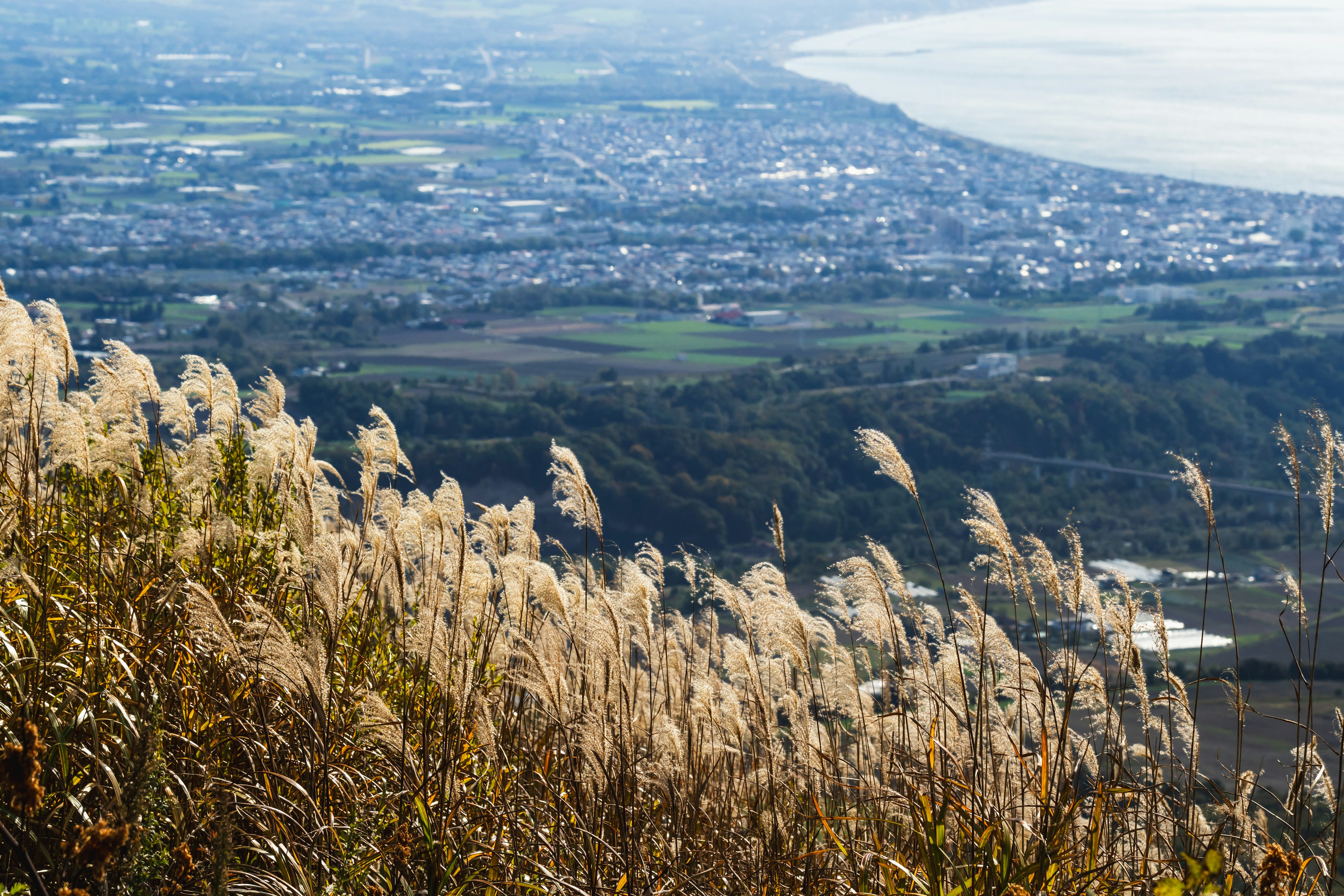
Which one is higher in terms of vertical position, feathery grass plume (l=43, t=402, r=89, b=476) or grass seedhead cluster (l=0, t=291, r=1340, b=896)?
feathery grass plume (l=43, t=402, r=89, b=476)

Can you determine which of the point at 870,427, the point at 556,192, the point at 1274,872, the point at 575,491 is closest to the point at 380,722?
the point at 575,491

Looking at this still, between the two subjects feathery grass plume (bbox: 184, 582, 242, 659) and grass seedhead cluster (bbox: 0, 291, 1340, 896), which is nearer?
feathery grass plume (bbox: 184, 582, 242, 659)

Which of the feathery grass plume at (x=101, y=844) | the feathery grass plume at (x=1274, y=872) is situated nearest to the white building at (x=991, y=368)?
the feathery grass plume at (x=1274, y=872)

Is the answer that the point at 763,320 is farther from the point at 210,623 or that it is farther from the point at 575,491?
the point at 210,623

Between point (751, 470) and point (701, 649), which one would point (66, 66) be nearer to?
point (751, 470)

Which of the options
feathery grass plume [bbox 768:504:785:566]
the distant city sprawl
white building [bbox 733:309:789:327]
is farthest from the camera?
the distant city sprawl

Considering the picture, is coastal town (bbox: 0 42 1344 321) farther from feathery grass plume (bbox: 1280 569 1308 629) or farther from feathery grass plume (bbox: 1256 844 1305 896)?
feathery grass plume (bbox: 1256 844 1305 896)

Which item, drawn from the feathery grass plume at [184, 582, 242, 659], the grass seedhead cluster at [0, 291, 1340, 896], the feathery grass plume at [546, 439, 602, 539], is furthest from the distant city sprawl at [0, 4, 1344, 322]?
the feathery grass plume at [184, 582, 242, 659]
